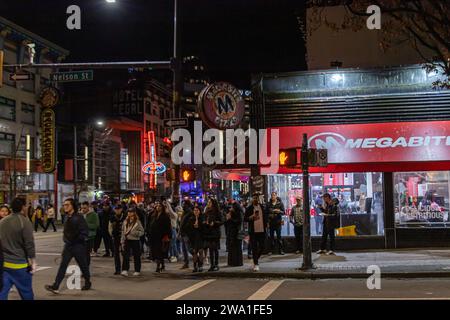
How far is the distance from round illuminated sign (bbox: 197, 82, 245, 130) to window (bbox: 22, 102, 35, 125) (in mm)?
30848

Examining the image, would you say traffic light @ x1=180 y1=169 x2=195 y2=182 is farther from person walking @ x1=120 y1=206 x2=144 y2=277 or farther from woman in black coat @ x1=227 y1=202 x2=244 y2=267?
person walking @ x1=120 y1=206 x2=144 y2=277

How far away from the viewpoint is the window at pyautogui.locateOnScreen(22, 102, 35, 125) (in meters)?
43.2

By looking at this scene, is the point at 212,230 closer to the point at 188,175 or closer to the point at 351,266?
the point at 188,175

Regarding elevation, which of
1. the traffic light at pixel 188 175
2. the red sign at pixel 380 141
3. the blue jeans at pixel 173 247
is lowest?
the blue jeans at pixel 173 247

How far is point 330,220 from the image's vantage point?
54.9 feet

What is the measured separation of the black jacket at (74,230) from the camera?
36.2ft

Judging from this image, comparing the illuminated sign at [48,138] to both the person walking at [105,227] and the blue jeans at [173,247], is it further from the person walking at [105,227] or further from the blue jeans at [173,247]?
the blue jeans at [173,247]

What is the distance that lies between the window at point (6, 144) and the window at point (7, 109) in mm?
1288

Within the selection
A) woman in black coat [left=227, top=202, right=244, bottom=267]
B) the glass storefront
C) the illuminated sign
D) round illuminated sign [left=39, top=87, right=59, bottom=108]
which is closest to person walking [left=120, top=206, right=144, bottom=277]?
woman in black coat [left=227, top=202, right=244, bottom=267]

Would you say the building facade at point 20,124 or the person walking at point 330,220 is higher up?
the building facade at point 20,124

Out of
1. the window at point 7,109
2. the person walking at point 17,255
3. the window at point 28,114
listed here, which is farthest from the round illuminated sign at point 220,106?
the window at point 28,114

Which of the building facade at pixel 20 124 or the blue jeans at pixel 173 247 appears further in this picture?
the building facade at pixel 20 124
